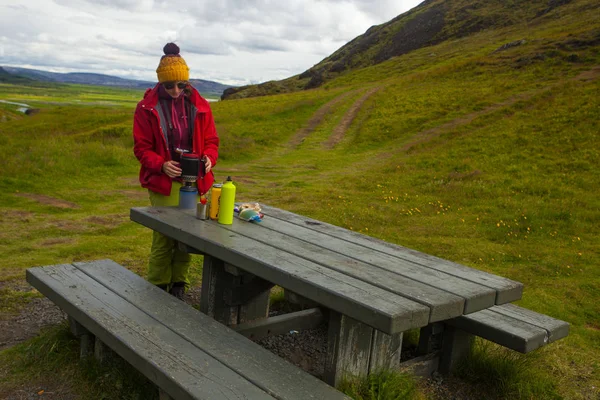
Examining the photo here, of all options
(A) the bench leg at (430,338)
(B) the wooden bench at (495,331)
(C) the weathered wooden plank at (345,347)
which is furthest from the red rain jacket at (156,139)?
(B) the wooden bench at (495,331)

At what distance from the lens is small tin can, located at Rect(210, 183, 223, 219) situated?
13.7 ft

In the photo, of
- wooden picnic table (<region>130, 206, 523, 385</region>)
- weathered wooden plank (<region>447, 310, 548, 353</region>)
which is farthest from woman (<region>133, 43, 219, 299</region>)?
weathered wooden plank (<region>447, 310, 548, 353</region>)

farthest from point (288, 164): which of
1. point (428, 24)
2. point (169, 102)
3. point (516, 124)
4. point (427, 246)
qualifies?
point (428, 24)

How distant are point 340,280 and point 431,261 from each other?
893 mm

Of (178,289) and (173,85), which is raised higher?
(173,85)

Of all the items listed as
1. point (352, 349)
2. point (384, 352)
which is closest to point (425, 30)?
point (384, 352)

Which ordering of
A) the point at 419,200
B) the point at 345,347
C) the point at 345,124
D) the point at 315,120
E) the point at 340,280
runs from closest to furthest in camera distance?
the point at 340,280, the point at 345,347, the point at 419,200, the point at 345,124, the point at 315,120

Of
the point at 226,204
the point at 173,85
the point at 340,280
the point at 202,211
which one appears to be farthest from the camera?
the point at 173,85

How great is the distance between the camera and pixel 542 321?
157 inches

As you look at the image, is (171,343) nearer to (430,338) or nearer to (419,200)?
(430,338)

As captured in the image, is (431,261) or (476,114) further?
(476,114)

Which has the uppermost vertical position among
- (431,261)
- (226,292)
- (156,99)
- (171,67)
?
(171,67)

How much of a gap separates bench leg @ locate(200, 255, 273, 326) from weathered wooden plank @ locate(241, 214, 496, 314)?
0.47 metres

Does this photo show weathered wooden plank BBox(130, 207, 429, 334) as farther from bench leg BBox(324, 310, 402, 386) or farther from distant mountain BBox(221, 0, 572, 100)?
distant mountain BBox(221, 0, 572, 100)
